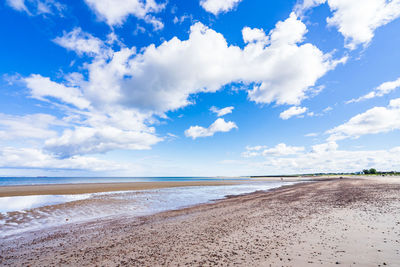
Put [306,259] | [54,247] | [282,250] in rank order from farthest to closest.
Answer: [54,247] < [282,250] < [306,259]

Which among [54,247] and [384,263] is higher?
[384,263]

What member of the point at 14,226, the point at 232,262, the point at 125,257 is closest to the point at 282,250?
the point at 232,262

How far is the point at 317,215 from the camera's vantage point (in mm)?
14234

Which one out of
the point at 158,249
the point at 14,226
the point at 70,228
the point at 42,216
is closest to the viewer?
the point at 158,249

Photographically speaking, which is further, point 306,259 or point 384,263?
point 306,259

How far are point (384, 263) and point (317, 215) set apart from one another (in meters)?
8.45

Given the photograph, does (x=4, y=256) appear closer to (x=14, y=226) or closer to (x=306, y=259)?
(x=14, y=226)

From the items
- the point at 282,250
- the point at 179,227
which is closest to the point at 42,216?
the point at 179,227

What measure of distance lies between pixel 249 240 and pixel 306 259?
9.73ft

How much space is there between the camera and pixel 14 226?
49.2 ft

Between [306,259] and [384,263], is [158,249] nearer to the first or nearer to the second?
[306,259]

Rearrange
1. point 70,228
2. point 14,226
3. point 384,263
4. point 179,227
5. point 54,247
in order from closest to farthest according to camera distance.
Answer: point 384,263 < point 54,247 < point 179,227 < point 70,228 < point 14,226

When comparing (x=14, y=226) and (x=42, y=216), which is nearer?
(x=14, y=226)

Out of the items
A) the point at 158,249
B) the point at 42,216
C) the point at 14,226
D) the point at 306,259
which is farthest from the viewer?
the point at 42,216
